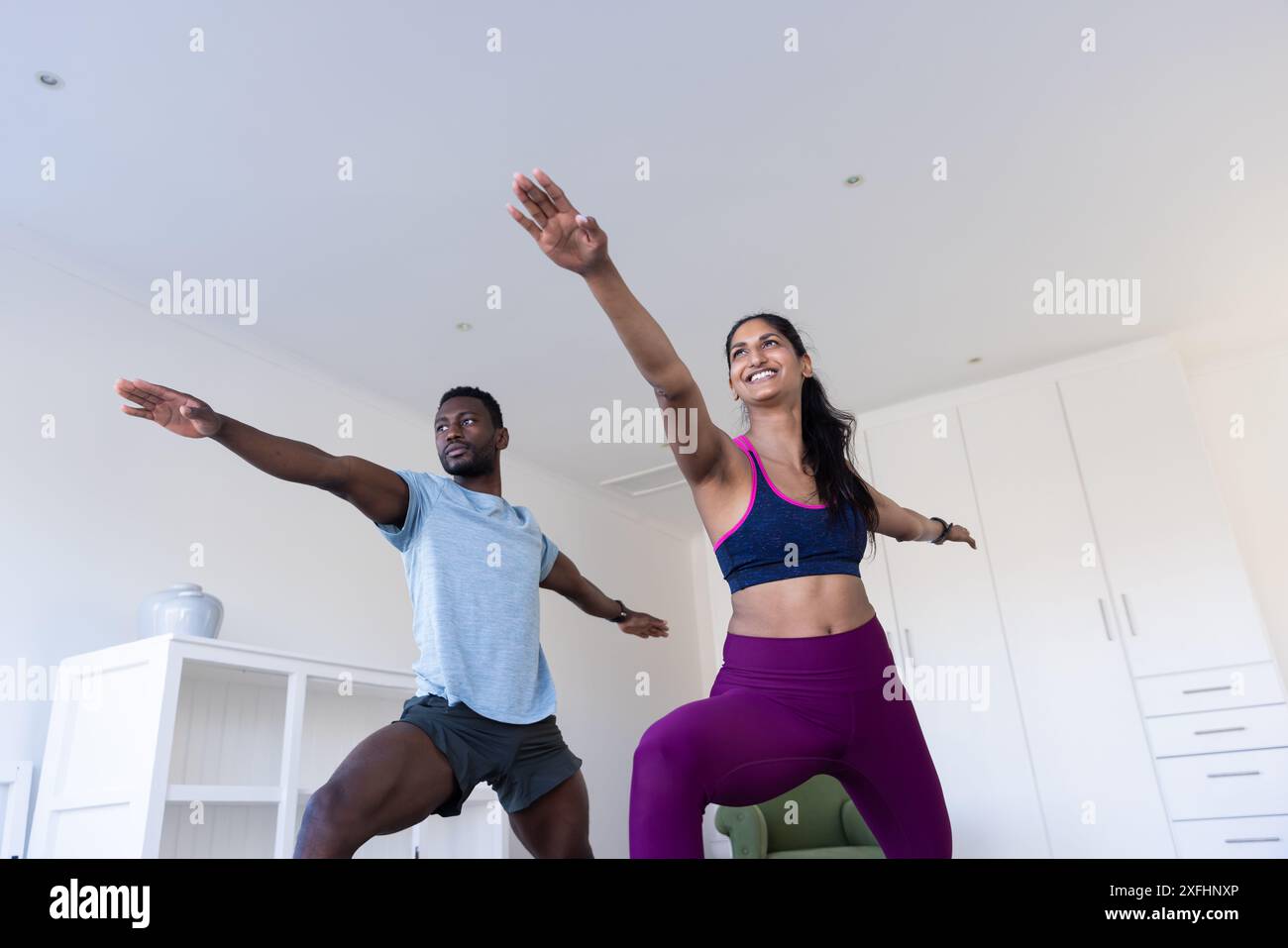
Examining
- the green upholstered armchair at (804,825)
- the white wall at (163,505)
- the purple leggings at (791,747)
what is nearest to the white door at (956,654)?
the green upholstered armchair at (804,825)

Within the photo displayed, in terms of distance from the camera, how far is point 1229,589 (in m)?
4.09

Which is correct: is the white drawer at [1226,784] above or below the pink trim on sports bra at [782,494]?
below

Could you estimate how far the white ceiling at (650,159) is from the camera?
8.37ft

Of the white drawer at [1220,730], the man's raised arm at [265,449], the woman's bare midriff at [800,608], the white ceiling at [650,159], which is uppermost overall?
the white ceiling at [650,159]

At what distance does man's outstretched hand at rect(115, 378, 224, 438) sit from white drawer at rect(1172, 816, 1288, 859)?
3.96 metres

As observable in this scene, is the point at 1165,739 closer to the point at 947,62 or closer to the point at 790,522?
the point at 947,62

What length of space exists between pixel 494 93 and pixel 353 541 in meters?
2.10

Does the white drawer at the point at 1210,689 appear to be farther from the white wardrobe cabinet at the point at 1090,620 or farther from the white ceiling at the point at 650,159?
the white ceiling at the point at 650,159

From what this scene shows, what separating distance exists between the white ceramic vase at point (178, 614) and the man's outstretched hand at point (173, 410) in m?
1.56

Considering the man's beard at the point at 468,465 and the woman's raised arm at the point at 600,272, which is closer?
the woman's raised arm at the point at 600,272

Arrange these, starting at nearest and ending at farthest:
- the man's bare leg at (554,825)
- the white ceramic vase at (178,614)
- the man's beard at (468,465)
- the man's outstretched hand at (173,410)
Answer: the man's outstretched hand at (173,410) → the man's bare leg at (554,825) → the man's beard at (468,465) → the white ceramic vase at (178,614)

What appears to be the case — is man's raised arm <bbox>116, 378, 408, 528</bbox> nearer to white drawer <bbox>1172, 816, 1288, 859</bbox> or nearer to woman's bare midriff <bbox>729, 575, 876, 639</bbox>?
woman's bare midriff <bbox>729, 575, 876, 639</bbox>

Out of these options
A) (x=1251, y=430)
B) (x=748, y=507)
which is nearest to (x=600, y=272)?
(x=748, y=507)

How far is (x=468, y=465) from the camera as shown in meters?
1.96
